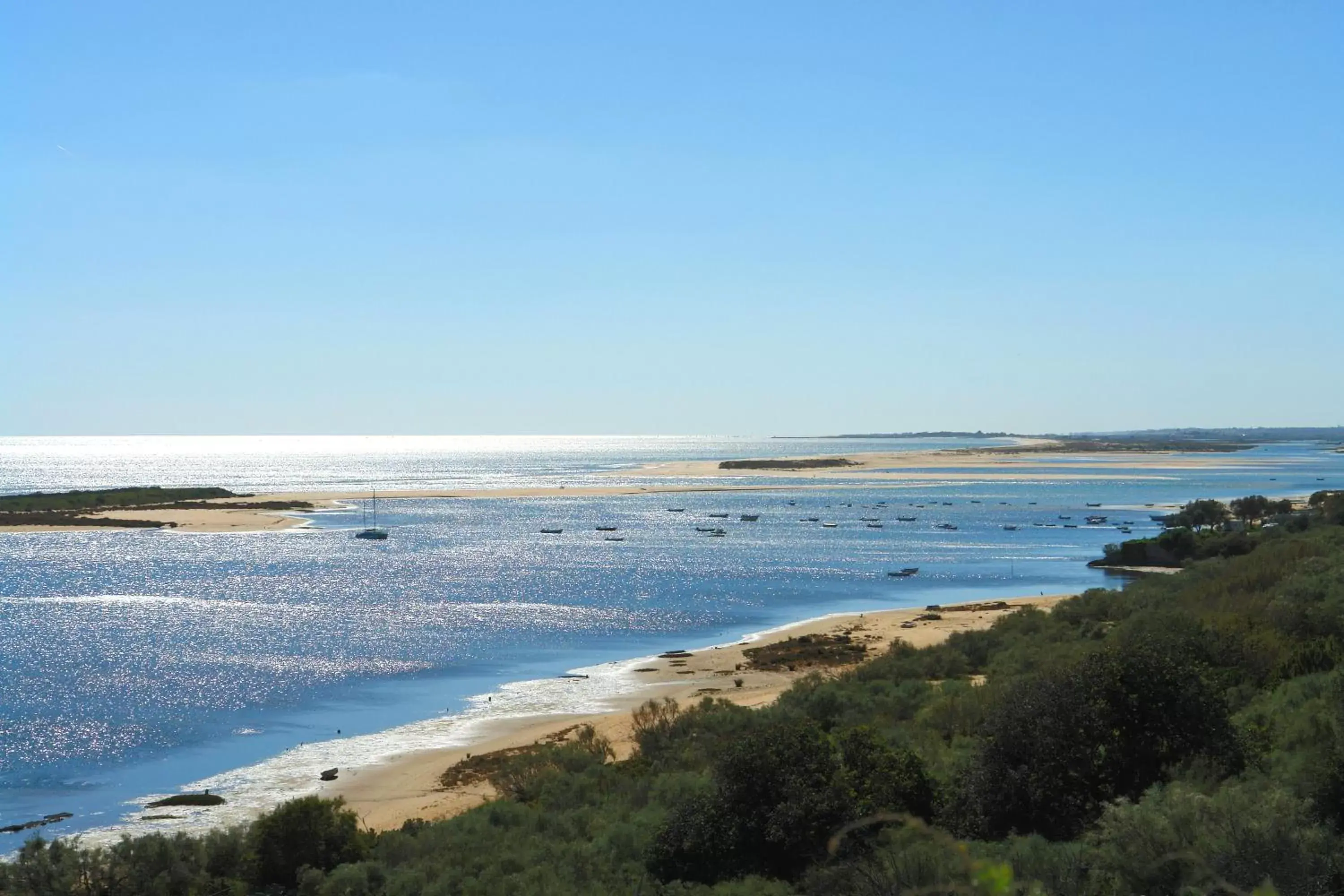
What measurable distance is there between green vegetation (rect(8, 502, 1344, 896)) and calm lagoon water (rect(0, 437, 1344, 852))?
28.1ft

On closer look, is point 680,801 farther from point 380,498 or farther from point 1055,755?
point 380,498

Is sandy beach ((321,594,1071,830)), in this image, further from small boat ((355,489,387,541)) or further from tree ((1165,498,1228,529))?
small boat ((355,489,387,541))

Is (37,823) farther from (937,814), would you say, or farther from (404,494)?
(404,494)

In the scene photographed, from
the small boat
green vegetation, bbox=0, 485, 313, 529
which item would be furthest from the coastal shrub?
green vegetation, bbox=0, 485, 313, 529

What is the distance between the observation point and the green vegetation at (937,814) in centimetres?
909

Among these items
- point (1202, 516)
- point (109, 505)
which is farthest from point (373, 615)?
point (109, 505)

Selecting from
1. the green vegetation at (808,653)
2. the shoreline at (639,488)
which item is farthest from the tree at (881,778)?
the shoreline at (639,488)

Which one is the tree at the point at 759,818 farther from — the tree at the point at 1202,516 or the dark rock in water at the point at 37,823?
the tree at the point at 1202,516

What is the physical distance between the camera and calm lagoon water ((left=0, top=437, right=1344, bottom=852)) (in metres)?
27.1

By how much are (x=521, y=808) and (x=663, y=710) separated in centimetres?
744

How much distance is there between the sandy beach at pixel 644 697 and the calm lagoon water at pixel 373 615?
1230 mm

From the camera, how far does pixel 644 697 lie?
3152cm

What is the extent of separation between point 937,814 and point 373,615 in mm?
40470

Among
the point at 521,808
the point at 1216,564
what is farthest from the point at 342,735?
the point at 1216,564
